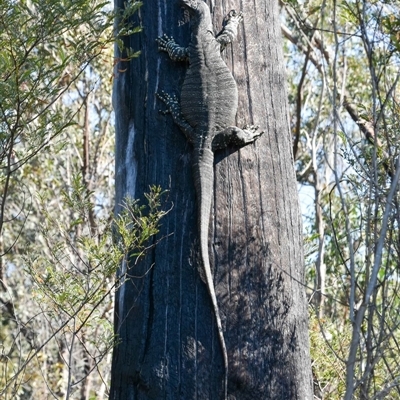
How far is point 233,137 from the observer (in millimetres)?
3611

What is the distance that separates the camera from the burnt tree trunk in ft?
11.1

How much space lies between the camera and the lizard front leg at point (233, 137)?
3598mm

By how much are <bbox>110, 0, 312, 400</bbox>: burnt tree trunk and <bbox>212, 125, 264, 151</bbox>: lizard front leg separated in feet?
0.12

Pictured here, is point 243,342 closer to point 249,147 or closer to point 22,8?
point 249,147

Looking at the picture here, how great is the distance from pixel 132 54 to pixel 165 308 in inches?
46.7

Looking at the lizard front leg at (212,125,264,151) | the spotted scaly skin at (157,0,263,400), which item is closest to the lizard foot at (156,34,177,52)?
the spotted scaly skin at (157,0,263,400)

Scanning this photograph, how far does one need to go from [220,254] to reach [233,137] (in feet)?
1.72

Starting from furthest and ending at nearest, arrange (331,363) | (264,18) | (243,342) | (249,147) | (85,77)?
1. (85,77)
2. (331,363)
3. (264,18)
4. (249,147)
5. (243,342)

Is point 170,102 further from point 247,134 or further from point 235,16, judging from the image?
point 235,16

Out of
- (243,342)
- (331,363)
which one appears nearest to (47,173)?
(331,363)

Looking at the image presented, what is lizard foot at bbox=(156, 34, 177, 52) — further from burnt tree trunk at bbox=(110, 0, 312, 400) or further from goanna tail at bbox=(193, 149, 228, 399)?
goanna tail at bbox=(193, 149, 228, 399)

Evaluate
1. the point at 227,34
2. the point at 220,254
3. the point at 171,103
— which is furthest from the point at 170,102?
the point at 220,254

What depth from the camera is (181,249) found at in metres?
3.49

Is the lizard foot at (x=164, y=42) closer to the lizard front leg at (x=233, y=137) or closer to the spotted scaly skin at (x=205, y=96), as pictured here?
the spotted scaly skin at (x=205, y=96)
